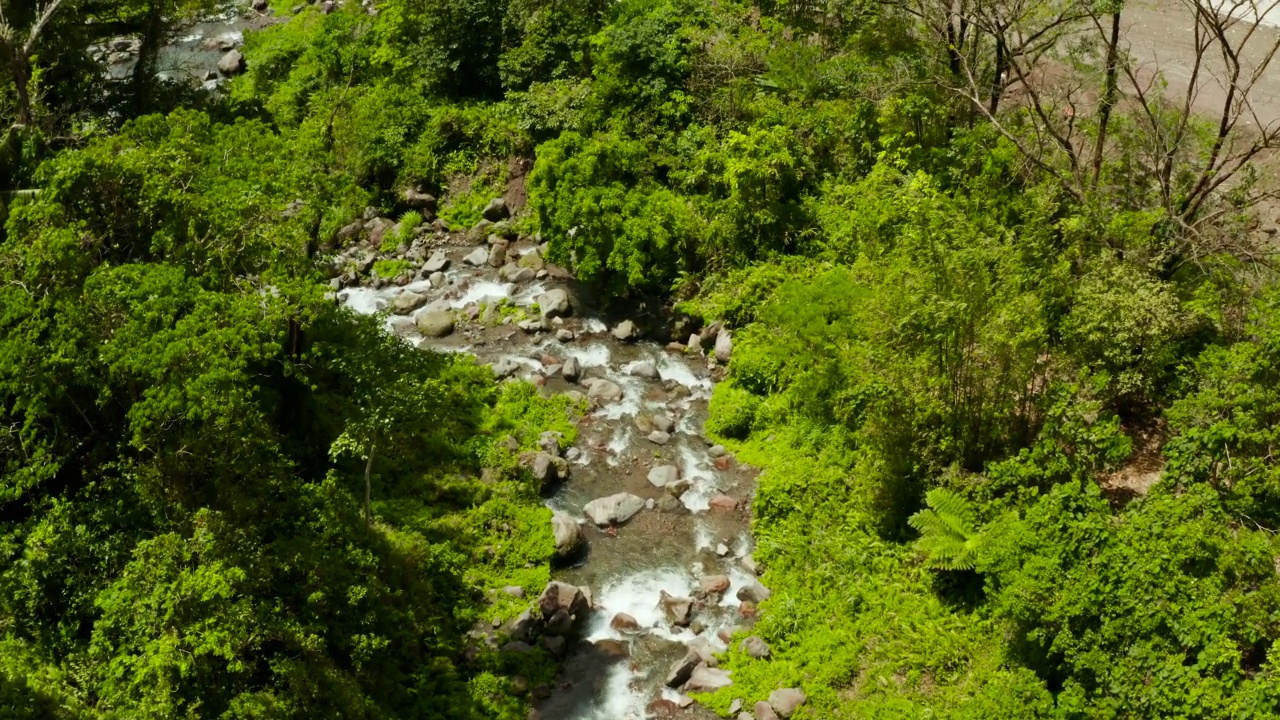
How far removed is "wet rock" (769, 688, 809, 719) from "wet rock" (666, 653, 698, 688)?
4.80ft

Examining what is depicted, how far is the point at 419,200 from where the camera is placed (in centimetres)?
2947

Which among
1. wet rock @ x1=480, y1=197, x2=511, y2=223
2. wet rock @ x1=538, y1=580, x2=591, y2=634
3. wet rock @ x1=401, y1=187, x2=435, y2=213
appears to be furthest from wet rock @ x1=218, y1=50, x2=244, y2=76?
wet rock @ x1=538, y1=580, x2=591, y2=634

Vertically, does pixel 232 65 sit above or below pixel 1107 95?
below

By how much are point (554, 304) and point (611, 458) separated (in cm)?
559

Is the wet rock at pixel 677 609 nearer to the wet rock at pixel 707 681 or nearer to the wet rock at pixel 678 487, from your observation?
the wet rock at pixel 707 681

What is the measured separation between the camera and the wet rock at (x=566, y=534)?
18.5 meters

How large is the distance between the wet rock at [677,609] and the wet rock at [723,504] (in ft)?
8.39

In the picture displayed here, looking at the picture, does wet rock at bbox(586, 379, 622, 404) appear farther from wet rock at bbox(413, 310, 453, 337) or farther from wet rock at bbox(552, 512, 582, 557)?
wet rock at bbox(413, 310, 453, 337)

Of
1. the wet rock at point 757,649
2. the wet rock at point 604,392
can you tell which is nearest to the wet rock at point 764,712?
the wet rock at point 757,649

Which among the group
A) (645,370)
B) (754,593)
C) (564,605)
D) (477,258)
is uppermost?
(477,258)

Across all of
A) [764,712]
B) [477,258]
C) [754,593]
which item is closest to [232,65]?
[477,258]

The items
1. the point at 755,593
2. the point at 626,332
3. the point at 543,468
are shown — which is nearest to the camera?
the point at 755,593

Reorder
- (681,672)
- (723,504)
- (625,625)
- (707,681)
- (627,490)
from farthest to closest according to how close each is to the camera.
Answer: (627,490) < (723,504) < (625,625) < (681,672) < (707,681)

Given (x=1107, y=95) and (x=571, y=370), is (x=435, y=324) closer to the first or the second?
(x=571, y=370)
